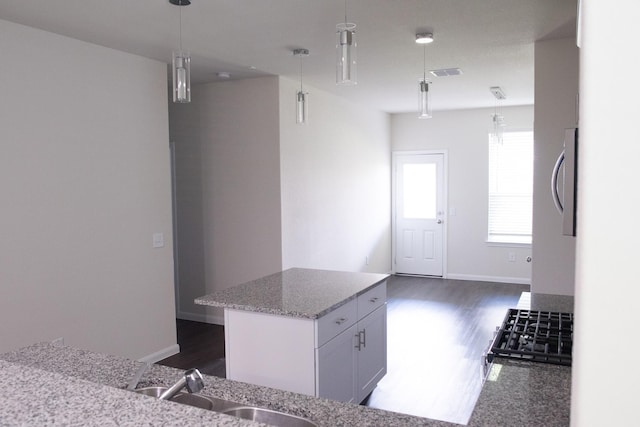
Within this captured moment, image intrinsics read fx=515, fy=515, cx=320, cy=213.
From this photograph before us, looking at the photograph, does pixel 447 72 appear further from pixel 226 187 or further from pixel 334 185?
pixel 226 187

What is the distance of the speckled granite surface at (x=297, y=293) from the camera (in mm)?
2658

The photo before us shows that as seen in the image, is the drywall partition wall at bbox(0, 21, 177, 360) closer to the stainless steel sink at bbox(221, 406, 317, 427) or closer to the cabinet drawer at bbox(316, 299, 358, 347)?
the cabinet drawer at bbox(316, 299, 358, 347)

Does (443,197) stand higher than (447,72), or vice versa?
(447,72)

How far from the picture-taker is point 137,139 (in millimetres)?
4176

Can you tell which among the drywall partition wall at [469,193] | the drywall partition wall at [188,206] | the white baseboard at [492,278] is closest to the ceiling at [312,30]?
the drywall partition wall at [188,206]

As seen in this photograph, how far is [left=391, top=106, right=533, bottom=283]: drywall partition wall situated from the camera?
7.64 m

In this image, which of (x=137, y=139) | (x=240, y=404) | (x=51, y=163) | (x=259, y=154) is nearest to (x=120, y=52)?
(x=137, y=139)

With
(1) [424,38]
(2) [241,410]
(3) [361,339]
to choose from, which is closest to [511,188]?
(1) [424,38]

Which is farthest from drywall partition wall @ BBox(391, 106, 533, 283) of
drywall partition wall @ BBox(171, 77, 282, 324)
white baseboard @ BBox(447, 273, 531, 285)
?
drywall partition wall @ BBox(171, 77, 282, 324)

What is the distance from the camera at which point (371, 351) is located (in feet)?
11.1

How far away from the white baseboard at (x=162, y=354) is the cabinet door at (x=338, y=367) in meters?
2.06

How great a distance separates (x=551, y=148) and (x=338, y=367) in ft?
7.47

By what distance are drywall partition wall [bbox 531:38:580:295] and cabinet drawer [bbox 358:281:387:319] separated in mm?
1264

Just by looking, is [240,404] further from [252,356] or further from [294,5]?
[294,5]
